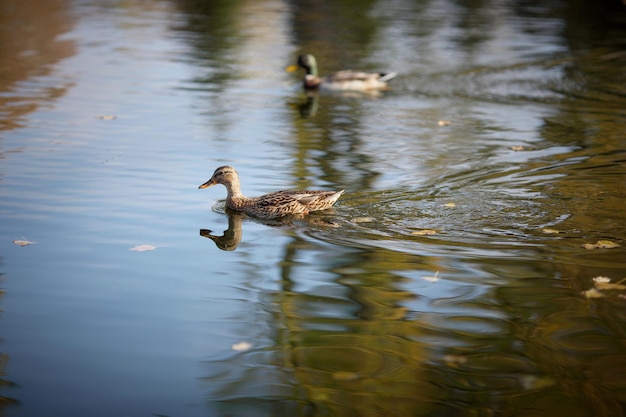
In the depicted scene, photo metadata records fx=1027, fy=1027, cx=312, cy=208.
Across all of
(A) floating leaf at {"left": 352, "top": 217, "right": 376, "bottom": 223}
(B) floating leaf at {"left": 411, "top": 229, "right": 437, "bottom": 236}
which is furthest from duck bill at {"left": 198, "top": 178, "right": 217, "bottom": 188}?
(B) floating leaf at {"left": 411, "top": 229, "right": 437, "bottom": 236}

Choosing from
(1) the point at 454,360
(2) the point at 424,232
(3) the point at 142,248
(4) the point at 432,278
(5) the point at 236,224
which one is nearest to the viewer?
(1) the point at 454,360

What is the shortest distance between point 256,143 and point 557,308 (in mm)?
6535

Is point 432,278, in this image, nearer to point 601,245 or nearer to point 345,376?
point 601,245

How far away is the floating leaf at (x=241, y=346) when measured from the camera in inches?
252

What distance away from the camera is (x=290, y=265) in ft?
26.4

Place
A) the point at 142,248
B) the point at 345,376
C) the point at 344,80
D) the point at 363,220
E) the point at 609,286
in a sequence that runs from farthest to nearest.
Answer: the point at 344,80
the point at 363,220
the point at 142,248
the point at 609,286
the point at 345,376

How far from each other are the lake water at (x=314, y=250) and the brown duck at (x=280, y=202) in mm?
148

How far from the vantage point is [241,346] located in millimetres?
6449

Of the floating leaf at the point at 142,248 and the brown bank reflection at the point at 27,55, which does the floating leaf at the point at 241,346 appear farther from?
the floating leaf at the point at 142,248

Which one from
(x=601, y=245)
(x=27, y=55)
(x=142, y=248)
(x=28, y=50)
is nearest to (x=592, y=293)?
(x=601, y=245)

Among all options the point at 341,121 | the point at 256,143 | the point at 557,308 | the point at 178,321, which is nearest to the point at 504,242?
the point at 557,308

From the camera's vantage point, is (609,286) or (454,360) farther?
(609,286)

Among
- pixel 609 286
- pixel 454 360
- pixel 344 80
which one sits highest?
pixel 454 360

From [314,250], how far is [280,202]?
1025mm
